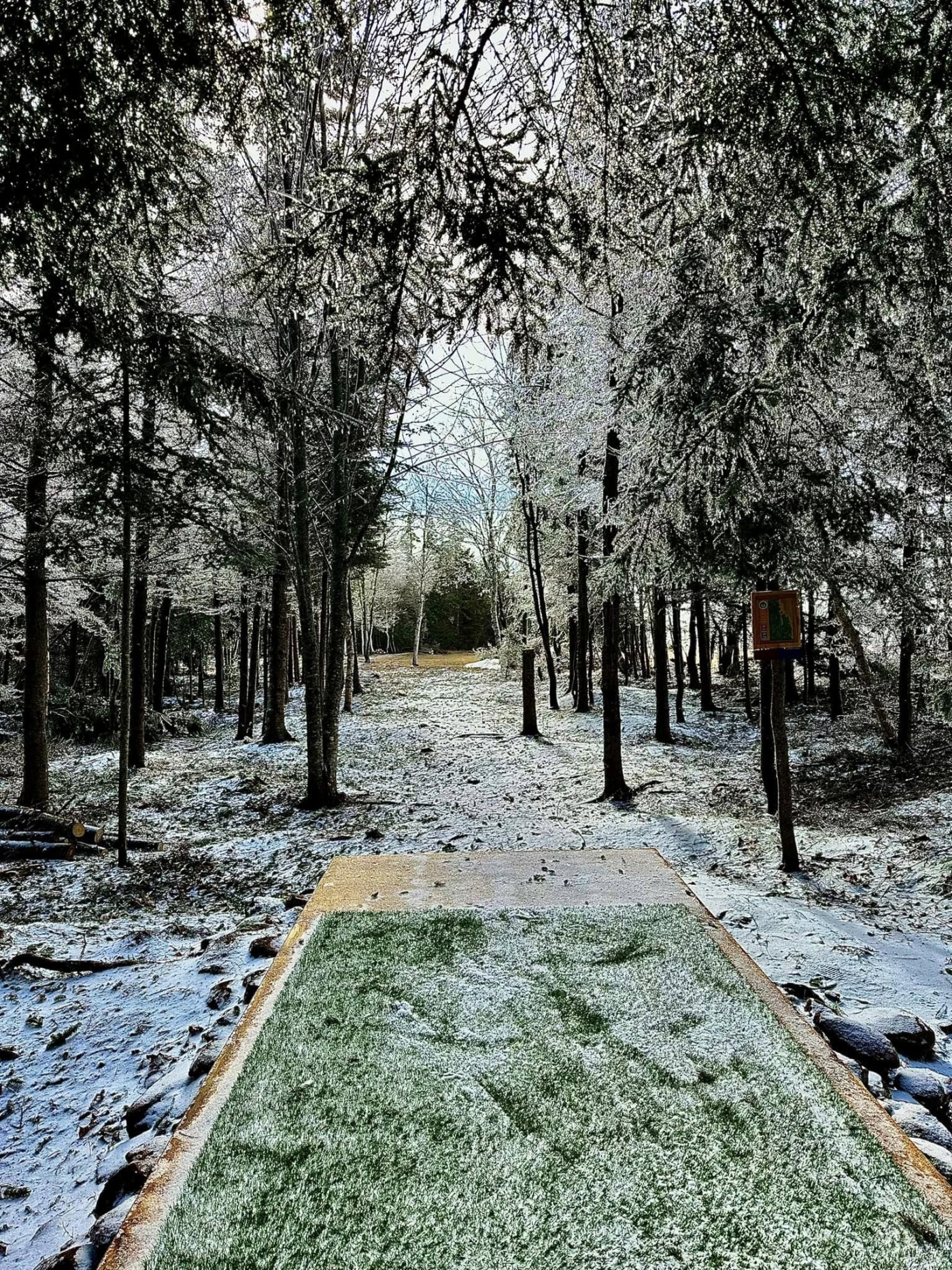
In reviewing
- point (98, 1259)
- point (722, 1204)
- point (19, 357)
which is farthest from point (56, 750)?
point (722, 1204)

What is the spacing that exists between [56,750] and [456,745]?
781cm

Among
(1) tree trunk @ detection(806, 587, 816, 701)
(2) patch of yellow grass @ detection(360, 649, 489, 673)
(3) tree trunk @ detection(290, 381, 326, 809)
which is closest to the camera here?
(3) tree trunk @ detection(290, 381, 326, 809)

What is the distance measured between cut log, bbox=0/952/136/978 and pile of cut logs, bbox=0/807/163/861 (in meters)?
3.01

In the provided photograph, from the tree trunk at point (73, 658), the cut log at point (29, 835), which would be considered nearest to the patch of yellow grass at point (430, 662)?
the tree trunk at point (73, 658)

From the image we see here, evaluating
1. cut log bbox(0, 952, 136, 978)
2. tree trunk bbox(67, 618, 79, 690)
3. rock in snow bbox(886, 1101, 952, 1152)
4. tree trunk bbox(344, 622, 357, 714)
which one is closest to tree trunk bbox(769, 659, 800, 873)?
rock in snow bbox(886, 1101, 952, 1152)

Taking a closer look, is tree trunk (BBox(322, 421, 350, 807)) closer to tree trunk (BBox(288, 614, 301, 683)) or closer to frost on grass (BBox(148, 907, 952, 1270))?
frost on grass (BBox(148, 907, 952, 1270))

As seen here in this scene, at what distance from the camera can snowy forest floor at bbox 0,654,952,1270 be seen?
3.04 metres

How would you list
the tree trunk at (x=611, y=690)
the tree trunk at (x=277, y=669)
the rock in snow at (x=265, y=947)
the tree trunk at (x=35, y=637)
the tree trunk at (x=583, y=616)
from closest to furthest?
the rock in snow at (x=265, y=947) < the tree trunk at (x=35, y=637) < the tree trunk at (x=611, y=690) < the tree trunk at (x=277, y=669) < the tree trunk at (x=583, y=616)

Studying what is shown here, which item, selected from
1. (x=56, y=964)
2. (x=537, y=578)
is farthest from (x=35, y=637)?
(x=537, y=578)

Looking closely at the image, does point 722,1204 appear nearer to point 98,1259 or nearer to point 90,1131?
point 98,1259

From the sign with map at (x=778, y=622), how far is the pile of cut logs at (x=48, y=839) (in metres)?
6.24

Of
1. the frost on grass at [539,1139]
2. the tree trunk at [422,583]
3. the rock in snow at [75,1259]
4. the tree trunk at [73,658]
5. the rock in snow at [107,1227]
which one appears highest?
the tree trunk at [422,583]

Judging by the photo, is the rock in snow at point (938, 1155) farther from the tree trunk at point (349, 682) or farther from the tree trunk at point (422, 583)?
the tree trunk at point (422, 583)

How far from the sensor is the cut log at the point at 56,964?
4.10m
